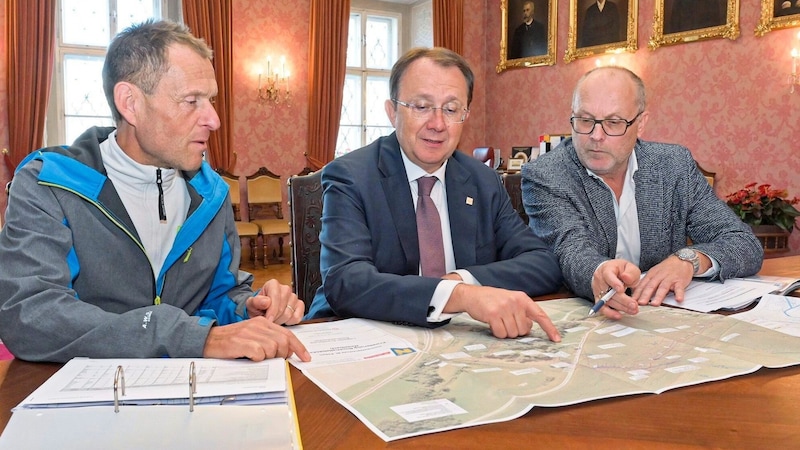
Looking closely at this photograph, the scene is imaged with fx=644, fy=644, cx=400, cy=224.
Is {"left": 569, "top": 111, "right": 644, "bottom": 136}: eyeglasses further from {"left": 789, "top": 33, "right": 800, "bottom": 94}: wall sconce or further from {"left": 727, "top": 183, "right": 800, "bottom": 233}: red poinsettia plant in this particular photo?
{"left": 789, "top": 33, "right": 800, "bottom": 94}: wall sconce

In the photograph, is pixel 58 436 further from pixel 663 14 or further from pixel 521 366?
pixel 663 14

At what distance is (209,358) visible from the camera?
3.97 ft

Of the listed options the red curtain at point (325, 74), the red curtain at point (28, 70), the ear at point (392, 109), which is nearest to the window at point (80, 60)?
the red curtain at point (28, 70)

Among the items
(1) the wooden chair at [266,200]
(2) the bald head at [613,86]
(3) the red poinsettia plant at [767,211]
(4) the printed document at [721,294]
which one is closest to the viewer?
(4) the printed document at [721,294]

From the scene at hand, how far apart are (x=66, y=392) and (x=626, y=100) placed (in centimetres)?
197

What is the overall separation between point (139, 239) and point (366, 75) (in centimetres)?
787

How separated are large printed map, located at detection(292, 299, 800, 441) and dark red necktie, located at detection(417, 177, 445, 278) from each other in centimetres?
45

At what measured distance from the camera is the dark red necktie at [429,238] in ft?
6.63

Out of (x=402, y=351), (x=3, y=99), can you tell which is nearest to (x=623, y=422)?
(x=402, y=351)

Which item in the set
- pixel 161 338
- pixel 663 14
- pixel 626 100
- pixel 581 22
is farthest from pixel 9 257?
pixel 581 22

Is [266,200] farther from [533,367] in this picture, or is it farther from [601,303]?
[533,367]

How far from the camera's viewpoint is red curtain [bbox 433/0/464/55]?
9.05 meters

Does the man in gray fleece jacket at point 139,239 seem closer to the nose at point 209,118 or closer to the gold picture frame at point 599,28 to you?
the nose at point 209,118

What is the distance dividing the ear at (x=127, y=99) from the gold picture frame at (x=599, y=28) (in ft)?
22.8
